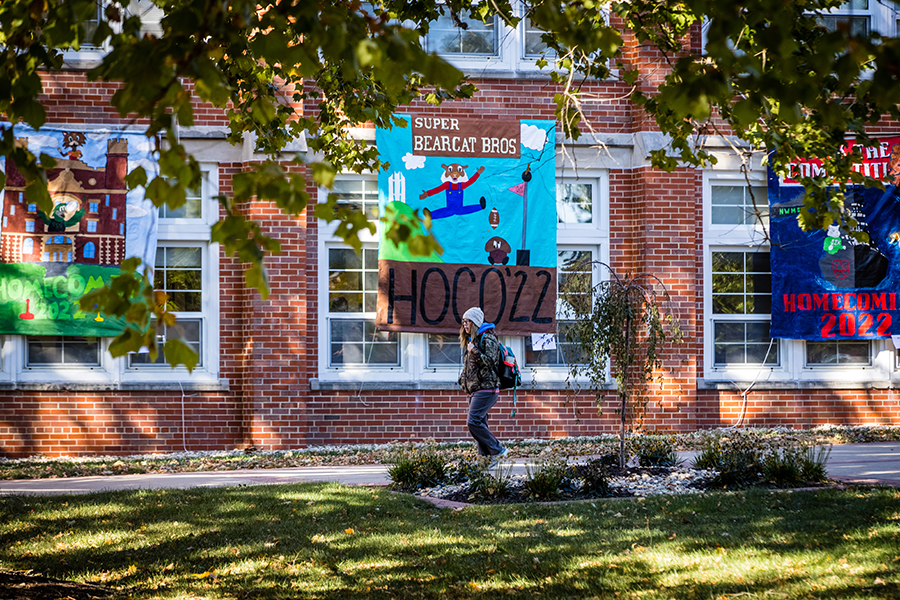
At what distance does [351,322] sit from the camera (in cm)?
1219

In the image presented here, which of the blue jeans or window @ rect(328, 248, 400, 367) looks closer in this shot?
the blue jeans

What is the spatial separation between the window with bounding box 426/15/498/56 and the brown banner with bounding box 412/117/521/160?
1102 millimetres

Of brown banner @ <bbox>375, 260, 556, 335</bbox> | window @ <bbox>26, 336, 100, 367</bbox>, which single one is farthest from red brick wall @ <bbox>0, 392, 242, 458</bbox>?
brown banner @ <bbox>375, 260, 556, 335</bbox>

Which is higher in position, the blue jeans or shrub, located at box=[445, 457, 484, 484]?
the blue jeans

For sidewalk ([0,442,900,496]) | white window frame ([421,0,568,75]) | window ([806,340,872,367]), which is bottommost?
sidewalk ([0,442,900,496])

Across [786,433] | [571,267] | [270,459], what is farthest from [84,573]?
[786,433]

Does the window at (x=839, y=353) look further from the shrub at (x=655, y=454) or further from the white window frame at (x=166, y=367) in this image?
the white window frame at (x=166, y=367)

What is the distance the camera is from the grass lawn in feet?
15.9

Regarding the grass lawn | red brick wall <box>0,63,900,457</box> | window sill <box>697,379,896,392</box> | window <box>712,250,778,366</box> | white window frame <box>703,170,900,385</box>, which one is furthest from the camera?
window <box>712,250,778,366</box>

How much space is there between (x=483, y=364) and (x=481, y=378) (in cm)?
15

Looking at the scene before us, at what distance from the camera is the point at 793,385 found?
12672 millimetres

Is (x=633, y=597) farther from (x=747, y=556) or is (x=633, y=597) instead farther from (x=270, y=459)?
(x=270, y=459)

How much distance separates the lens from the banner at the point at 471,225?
12031 millimetres

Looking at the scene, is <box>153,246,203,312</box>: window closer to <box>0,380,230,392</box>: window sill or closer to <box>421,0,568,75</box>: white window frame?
<box>0,380,230,392</box>: window sill
